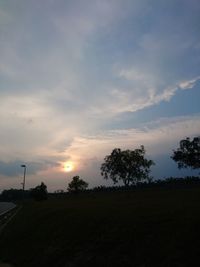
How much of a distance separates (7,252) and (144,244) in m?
8.67

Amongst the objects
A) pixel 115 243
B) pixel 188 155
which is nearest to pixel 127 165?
pixel 188 155

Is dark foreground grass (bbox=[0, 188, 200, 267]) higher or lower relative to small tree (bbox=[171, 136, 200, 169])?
lower

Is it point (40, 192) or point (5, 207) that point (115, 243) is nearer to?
point (5, 207)

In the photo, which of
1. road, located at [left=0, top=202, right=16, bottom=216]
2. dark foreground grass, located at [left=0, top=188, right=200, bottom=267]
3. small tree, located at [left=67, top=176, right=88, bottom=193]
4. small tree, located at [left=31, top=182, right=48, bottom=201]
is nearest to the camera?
dark foreground grass, located at [left=0, top=188, right=200, bottom=267]

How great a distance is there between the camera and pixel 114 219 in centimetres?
2039

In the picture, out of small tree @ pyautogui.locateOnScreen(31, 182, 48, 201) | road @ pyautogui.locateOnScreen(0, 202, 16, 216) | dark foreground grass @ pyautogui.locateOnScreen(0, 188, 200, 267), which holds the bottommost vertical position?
dark foreground grass @ pyautogui.locateOnScreen(0, 188, 200, 267)

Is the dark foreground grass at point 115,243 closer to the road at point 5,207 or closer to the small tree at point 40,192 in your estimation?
the road at point 5,207

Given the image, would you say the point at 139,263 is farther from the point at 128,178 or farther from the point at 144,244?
the point at 128,178

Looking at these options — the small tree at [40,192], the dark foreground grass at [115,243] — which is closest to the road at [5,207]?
the small tree at [40,192]

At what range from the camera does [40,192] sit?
8488cm

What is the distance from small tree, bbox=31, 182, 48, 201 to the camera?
275 ft

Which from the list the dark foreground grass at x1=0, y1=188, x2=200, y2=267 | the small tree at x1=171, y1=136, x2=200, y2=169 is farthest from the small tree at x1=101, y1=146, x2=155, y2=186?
the dark foreground grass at x1=0, y1=188, x2=200, y2=267

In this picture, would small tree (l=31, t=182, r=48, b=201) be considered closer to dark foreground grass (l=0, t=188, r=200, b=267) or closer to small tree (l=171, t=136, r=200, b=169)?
small tree (l=171, t=136, r=200, b=169)

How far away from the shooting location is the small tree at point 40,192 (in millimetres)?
83750
